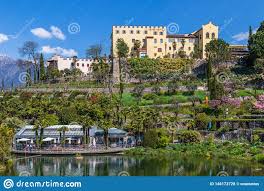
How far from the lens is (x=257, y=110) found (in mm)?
61094

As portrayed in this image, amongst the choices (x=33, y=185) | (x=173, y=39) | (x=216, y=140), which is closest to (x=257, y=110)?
(x=216, y=140)

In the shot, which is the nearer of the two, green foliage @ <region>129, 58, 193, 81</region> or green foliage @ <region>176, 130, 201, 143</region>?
green foliage @ <region>176, 130, 201, 143</region>

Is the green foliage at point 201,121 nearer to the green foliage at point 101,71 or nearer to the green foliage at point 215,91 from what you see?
the green foliage at point 215,91

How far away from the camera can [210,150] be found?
49.3 meters

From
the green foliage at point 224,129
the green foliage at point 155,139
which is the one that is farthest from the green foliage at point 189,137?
the green foliage at point 224,129

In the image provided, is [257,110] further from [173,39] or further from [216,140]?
[173,39]

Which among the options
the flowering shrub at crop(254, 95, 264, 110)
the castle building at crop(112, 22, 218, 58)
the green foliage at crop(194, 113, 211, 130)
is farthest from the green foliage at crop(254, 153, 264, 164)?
the castle building at crop(112, 22, 218, 58)

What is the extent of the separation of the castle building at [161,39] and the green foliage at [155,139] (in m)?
42.4

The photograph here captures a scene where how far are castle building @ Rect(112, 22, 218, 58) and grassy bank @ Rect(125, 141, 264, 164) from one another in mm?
43969

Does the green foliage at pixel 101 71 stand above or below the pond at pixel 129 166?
above

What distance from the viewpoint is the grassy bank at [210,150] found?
46362mm

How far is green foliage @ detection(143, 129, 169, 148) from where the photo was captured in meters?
51.8

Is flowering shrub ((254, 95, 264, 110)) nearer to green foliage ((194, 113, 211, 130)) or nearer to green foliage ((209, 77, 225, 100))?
green foliage ((209, 77, 225, 100))

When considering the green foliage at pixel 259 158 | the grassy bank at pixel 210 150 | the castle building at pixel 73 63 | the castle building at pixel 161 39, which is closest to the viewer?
the green foliage at pixel 259 158
